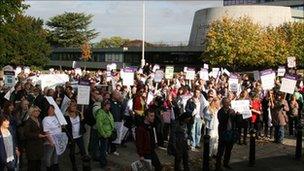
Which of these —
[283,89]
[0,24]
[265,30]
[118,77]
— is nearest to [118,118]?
[283,89]

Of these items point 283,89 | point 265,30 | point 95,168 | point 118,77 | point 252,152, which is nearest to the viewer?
point 95,168

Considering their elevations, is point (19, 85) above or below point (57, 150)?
above

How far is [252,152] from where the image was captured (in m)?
14.6

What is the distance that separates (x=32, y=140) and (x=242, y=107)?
7452 millimetres

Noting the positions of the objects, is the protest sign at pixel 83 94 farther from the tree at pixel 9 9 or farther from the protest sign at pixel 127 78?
the tree at pixel 9 9

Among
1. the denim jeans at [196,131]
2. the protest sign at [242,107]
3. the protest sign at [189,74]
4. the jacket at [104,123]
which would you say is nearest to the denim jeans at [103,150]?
the jacket at [104,123]

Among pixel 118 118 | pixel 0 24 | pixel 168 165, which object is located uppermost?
pixel 0 24

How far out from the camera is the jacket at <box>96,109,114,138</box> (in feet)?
42.8

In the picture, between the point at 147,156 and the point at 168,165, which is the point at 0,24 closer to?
the point at 168,165

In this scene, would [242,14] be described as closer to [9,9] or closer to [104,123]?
[9,9]

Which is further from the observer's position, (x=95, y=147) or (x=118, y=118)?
(x=118, y=118)

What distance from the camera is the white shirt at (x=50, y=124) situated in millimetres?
11672

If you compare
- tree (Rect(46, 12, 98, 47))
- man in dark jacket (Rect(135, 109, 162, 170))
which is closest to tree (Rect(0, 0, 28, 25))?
man in dark jacket (Rect(135, 109, 162, 170))

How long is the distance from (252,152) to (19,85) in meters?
7.76
